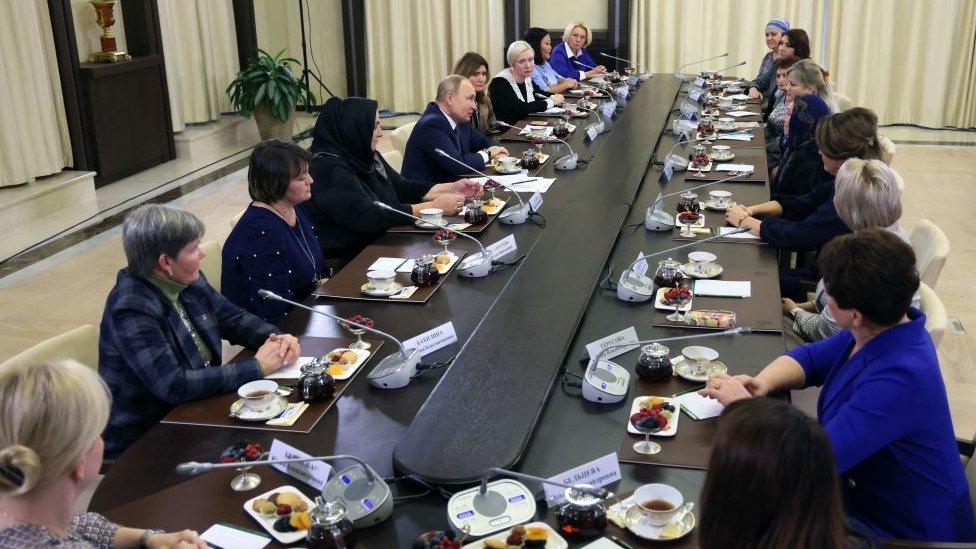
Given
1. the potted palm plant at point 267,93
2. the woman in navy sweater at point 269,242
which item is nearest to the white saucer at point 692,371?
the woman in navy sweater at point 269,242

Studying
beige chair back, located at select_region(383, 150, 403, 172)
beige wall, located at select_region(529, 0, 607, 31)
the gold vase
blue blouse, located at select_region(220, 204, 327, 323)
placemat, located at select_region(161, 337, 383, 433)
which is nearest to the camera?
placemat, located at select_region(161, 337, 383, 433)

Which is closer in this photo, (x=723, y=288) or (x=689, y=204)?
(x=723, y=288)

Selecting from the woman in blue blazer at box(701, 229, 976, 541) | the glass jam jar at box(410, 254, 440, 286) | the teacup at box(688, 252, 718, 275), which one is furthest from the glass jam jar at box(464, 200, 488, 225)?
the woman in blue blazer at box(701, 229, 976, 541)

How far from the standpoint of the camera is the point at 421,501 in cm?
175

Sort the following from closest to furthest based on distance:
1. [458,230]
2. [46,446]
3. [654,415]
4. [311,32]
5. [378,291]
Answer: [46,446], [654,415], [378,291], [458,230], [311,32]

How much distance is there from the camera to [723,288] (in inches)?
110

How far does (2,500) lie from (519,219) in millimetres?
2355

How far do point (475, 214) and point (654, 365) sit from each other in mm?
1444

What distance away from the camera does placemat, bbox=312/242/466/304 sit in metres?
2.80

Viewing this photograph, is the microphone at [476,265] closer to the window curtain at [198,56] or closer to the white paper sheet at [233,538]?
the white paper sheet at [233,538]

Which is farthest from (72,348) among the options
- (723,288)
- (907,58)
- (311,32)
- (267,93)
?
(907,58)

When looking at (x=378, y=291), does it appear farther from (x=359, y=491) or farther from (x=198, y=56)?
(x=198, y=56)

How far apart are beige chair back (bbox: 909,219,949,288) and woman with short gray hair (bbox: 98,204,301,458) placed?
6.07 feet

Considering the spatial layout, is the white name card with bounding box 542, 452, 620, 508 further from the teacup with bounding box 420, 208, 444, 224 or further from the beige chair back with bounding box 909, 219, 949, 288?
the teacup with bounding box 420, 208, 444, 224
